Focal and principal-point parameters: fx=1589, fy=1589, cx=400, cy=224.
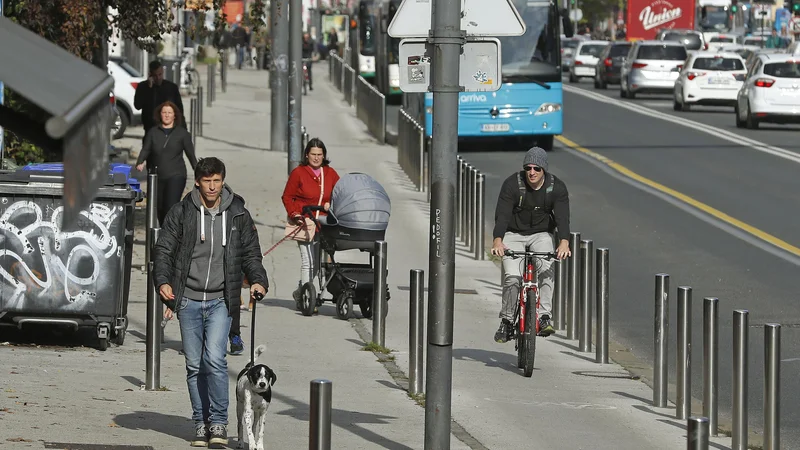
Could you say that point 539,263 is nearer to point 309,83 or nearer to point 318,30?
point 309,83

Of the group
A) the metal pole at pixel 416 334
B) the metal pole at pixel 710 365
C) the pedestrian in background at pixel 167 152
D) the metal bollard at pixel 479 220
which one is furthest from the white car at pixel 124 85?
the metal pole at pixel 710 365

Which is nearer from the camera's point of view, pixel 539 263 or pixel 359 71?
pixel 539 263

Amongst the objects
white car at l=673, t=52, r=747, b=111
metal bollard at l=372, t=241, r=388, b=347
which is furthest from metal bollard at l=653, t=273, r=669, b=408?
white car at l=673, t=52, r=747, b=111

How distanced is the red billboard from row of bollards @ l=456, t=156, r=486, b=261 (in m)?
58.3

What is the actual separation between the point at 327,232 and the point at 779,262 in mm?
5467

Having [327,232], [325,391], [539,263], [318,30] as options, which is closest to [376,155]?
[327,232]

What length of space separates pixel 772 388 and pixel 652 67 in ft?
135

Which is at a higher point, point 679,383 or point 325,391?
point 325,391

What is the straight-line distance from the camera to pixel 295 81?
20422mm

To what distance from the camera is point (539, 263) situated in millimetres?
11422

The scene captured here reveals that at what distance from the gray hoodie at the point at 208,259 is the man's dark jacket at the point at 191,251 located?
0.03 m

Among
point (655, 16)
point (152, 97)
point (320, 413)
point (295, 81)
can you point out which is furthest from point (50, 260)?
point (655, 16)

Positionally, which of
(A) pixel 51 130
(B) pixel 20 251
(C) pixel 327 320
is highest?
(A) pixel 51 130

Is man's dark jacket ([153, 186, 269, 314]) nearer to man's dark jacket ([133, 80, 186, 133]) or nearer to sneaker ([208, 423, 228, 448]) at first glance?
sneaker ([208, 423, 228, 448])
